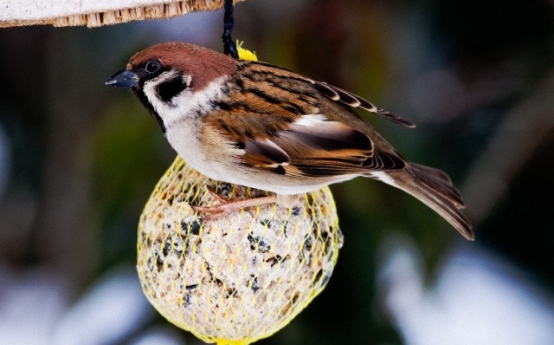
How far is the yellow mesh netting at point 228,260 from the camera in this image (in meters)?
1.81

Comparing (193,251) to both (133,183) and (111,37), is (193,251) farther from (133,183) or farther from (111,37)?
(111,37)

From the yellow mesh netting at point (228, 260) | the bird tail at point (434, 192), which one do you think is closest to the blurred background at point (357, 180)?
the bird tail at point (434, 192)

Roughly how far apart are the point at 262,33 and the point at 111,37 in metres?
0.47

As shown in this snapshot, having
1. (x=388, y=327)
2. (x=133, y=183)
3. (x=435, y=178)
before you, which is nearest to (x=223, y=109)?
(x=435, y=178)

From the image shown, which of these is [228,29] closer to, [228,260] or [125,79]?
[125,79]

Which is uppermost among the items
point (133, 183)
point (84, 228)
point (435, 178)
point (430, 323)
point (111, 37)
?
point (435, 178)

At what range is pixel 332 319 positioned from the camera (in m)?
2.50

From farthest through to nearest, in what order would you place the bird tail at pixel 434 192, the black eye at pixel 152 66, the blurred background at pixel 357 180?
the blurred background at pixel 357 180
the bird tail at pixel 434 192
the black eye at pixel 152 66

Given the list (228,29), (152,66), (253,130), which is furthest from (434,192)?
(152,66)

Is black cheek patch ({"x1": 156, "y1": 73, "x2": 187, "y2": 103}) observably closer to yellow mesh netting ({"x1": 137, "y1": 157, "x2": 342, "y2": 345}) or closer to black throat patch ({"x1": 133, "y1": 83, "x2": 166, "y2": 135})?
black throat patch ({"x1": 133, "y1": 83, "x2": 166, "y2": 135})

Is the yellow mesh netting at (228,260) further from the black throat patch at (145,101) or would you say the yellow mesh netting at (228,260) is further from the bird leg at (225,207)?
the black throat patch at (145,101)

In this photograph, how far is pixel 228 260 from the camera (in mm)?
1799

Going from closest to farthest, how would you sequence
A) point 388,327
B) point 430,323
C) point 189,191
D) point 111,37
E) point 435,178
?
point 189,191
point 435,178
point 388,327
point 111,37
point 430,323

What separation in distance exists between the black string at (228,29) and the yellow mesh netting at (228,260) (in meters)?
0.27
